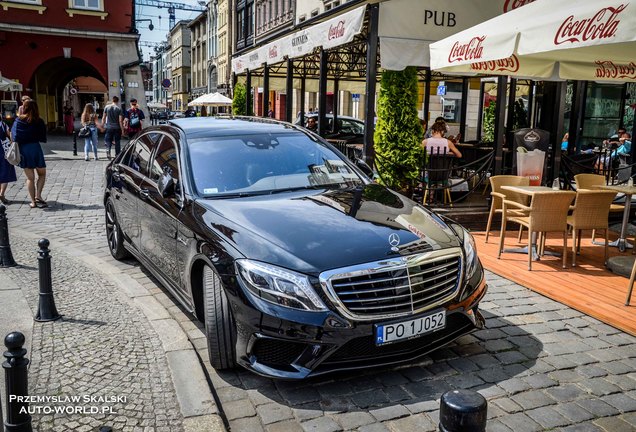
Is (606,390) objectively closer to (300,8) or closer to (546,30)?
(546,30)

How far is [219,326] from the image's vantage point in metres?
3.80

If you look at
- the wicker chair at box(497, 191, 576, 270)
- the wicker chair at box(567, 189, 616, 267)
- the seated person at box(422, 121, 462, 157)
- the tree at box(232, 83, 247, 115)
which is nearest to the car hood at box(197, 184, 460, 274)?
the wicker chair at box(497, 191, 576, 270)

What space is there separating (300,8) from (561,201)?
34.5 metres

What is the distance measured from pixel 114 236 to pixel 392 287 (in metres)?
4.56

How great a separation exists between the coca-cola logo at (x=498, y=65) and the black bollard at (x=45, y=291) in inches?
215

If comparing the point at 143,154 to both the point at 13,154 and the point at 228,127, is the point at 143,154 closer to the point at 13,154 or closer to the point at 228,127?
the point at 228,127

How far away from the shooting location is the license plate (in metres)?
3.52

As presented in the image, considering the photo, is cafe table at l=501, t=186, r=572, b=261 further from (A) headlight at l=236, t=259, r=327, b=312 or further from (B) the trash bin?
(A) headlight at l=236, t=259, r=327, b=312

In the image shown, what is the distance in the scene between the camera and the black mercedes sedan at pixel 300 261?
3475mm

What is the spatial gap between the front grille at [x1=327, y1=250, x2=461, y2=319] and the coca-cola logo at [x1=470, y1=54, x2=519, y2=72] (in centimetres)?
435

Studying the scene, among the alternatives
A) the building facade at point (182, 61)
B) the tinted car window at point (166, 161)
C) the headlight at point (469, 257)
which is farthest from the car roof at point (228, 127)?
the building facade at point (182, 61)

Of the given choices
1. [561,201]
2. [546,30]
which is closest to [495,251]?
[561,201]

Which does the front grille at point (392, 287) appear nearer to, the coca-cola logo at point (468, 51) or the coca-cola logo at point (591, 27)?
the coca-cola logo at point (591, 27)

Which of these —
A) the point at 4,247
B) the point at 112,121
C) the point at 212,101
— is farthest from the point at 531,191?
the point at 212,101
